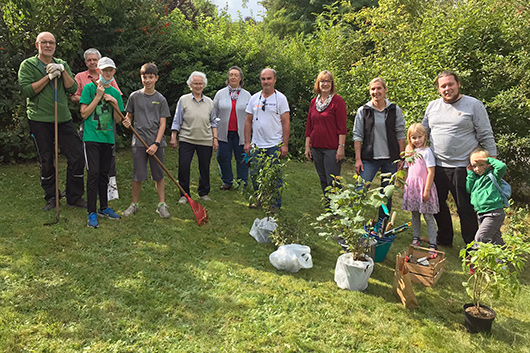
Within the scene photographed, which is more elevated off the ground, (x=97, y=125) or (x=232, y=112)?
(x=232, y=112)

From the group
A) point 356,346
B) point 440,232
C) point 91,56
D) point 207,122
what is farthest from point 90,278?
point 440,232

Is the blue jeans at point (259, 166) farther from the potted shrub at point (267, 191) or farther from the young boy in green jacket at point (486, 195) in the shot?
the young boy in green jacket at point (486, 195)

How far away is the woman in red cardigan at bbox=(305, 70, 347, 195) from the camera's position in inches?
176

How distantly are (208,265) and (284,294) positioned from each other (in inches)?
34.8

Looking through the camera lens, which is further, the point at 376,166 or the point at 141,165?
the point at 141,165

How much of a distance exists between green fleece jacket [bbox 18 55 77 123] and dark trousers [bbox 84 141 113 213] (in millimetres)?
667

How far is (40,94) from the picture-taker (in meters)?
4.33

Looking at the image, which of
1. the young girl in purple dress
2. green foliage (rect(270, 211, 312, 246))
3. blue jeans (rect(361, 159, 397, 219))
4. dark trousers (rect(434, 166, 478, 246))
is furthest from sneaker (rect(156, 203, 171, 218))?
dark trousers (rect(434, 166, 478, 246))

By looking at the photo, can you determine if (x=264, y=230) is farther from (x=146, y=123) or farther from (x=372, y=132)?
(x=146, y=123)

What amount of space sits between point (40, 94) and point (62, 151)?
28.1 inches

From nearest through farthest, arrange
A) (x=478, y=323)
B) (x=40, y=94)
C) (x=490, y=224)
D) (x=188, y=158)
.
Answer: (x=478, y=323) → (x=490, y=224) → (x=40, y=94) → (x=188, y=158)

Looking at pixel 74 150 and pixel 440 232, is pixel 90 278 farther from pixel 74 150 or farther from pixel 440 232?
pixel 440 232

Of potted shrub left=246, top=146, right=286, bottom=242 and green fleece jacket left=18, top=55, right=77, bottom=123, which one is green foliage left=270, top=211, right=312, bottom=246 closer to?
potted shrub left=246, top=146, right=286, bottom=242

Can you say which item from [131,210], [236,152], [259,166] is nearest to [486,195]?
[259,166]
